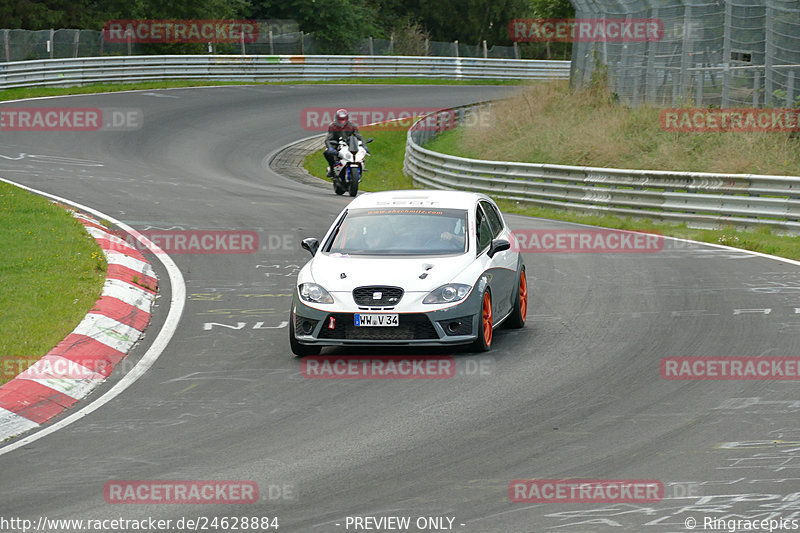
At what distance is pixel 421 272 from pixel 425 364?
89 cm

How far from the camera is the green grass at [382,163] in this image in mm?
30984

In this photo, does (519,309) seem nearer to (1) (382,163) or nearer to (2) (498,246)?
(2) (498,246)

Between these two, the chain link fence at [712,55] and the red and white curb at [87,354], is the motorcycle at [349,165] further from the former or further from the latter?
the red and white curb at [87,354]

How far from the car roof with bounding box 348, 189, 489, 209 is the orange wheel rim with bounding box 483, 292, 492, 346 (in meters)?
1.45

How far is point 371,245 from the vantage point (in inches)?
457

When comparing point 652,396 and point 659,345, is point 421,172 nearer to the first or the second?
point 659,345
